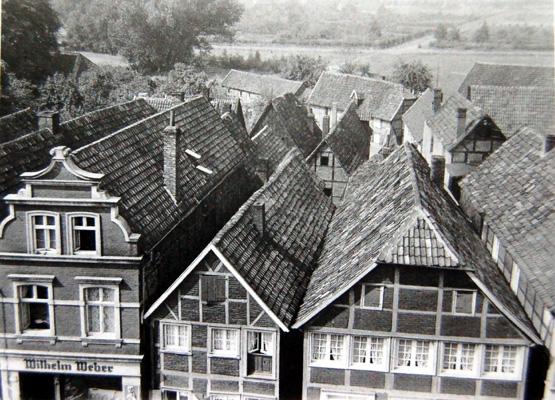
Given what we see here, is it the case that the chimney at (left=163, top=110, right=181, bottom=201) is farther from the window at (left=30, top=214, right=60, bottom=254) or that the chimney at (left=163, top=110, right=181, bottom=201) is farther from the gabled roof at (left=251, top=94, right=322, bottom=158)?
the gabled roof at (left=251, top=94, right=322, bottom=158)

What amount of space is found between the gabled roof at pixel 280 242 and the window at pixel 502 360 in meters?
6.32

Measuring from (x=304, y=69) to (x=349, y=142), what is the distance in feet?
112

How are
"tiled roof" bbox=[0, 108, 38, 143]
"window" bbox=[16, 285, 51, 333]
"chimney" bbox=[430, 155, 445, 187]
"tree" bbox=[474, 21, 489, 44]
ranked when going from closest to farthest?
"window" bbox=[16, 285, 51, 333] < "chimney" bbox=[430, 155, 445, 187] < "tiled roof" bbox=[0, 108, 38, 143] < "tree" bbox=[474, 21, 489, 44]

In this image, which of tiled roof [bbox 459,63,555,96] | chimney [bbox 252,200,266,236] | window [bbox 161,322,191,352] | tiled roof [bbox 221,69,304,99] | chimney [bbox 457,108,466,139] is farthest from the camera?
tiled roof [bbox 221,69,304,99]

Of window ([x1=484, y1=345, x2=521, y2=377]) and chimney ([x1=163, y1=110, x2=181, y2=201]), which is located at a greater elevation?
chimney ([x1=163, y1=110, x2=181, y2=201])

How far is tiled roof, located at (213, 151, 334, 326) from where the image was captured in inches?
805

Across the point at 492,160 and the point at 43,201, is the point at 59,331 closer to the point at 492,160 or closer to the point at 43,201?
the point at 43,201

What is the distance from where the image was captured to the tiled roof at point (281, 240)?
2045cm

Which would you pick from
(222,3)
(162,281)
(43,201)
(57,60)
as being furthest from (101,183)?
(57,60)

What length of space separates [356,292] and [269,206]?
6.98 meters

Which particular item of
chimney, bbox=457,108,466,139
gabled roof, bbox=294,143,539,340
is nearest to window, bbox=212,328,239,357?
gabled roof, bbox=294,143,539,340

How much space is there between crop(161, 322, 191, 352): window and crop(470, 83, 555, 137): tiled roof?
30.8 meters

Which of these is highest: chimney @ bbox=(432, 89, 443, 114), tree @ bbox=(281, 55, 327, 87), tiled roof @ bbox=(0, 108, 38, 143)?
tree @ bbox=(281, 55, 327, 87)

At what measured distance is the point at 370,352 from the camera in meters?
20.2
